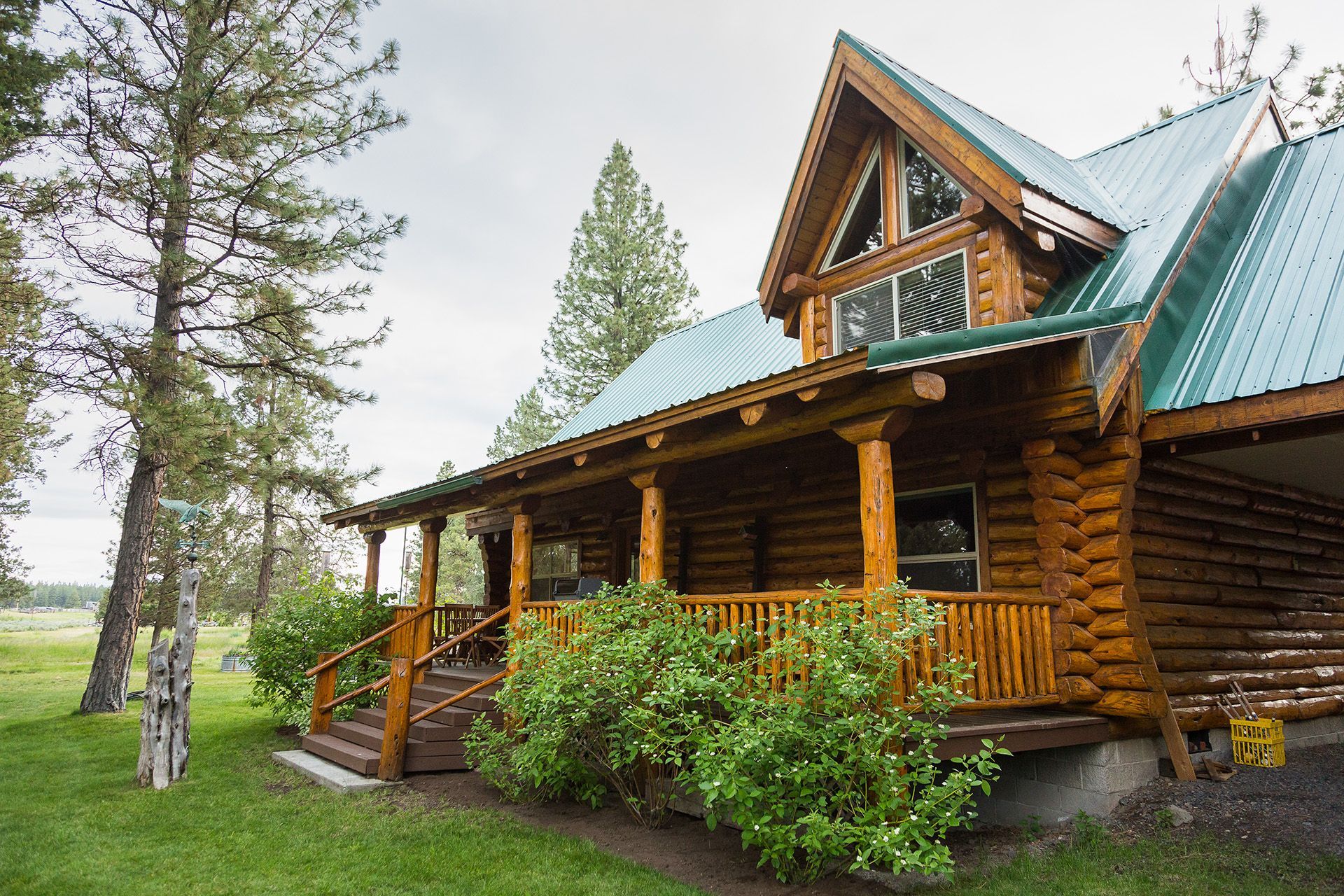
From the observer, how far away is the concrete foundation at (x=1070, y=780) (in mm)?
6820

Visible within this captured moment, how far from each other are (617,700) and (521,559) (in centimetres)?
345

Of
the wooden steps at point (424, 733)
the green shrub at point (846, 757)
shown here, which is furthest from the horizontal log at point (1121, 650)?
the wooden steps at point (424, 733)

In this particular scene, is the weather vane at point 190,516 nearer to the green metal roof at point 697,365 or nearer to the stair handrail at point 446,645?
the stair handrail at point 446,645

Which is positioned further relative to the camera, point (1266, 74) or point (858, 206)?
point (1266, 74)

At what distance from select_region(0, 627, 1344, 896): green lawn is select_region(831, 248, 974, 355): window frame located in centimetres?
473

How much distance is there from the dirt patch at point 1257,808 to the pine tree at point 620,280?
2652 centimetres

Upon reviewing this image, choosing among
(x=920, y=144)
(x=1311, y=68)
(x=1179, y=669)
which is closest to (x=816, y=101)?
(x=920, y=144)

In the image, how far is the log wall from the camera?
7.85 meters

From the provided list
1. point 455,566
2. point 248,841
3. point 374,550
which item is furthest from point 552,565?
point 455,566

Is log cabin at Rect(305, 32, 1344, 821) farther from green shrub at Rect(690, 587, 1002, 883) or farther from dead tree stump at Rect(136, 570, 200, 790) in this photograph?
dead tree stump at Rect(136, 570, 200, 790)

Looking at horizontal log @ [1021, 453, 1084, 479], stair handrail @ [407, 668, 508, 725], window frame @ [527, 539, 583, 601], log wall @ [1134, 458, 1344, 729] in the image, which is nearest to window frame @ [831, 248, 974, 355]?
horizontal log @ [1021, 453, 1084, 479]

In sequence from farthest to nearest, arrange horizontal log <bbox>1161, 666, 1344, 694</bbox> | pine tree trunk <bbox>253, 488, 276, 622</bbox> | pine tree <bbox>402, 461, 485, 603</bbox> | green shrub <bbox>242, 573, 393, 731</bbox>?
pine tree <bbox>402, 461, 485, 603</bbox> < pine tree trunk <bbox>253, 488, 276, 622</bbox> < green shrub <bbox>242, 573, 393, 731</bbox> < horizontal log <bbox>1161, 666, 1344, 694</bbox>

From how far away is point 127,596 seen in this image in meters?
15.2

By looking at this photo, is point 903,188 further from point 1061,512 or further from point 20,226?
point 20,226
